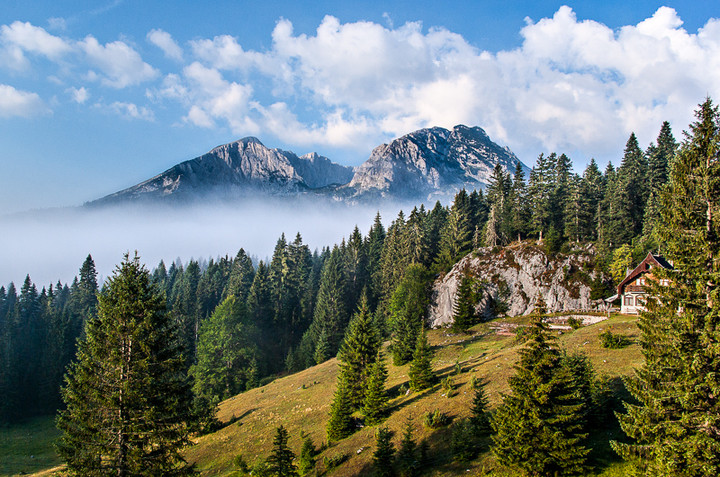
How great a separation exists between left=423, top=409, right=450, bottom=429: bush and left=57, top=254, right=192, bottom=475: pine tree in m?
16.4

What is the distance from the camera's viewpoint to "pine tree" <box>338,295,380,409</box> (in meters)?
35.6

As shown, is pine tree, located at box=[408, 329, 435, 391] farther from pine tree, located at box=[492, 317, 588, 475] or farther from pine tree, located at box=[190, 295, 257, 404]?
pine tree, located at box=[190, 295, 257, 404]

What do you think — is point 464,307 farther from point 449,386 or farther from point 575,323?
point 449,386

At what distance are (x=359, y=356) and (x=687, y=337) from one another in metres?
28.2

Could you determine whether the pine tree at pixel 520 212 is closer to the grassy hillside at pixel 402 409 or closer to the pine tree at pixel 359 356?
the grassy hillside at pixel 402 409

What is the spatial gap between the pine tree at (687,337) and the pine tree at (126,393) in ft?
68.0

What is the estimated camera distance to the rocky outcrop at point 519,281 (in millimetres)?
59469

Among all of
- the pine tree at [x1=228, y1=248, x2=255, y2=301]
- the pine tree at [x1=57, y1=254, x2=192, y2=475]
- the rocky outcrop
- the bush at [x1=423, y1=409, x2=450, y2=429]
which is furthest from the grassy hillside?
the pine tree at [x1=228, y1=248, x2=255, y2=301]

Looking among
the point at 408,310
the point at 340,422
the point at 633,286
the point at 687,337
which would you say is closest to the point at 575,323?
the point at 633,286

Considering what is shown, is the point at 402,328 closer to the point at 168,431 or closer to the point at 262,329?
the point at 168,431

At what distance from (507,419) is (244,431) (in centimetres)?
2817

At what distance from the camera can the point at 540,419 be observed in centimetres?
1731

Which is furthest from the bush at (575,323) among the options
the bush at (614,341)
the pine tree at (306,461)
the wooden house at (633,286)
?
the pine tree at (306,461)

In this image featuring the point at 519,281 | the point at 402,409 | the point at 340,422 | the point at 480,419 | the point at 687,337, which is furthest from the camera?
the point at 519,281
